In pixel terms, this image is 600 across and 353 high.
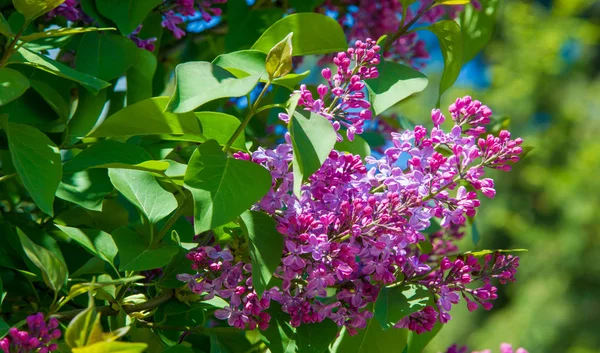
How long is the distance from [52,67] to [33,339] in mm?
231

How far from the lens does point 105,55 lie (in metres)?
0.75

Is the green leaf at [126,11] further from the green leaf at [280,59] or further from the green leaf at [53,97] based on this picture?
the green leaf at [280,59]

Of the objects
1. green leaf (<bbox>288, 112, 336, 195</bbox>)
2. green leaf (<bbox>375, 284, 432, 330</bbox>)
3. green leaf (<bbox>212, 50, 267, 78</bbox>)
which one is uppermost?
green leaf (<bbox>212, 50, 267, 78</bbox>)

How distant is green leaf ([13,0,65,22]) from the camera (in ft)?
1.93

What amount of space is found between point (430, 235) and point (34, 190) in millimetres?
564

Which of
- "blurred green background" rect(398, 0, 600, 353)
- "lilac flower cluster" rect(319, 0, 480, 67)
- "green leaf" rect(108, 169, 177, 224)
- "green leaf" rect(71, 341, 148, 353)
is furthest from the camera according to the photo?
"blurred green background" rect(398, 0, 600, 353)

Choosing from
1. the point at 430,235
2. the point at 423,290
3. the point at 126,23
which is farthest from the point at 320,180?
the point at 430,235

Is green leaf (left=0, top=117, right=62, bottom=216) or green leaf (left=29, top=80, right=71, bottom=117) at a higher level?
green leaf (left=0, top=117, right=62, bottom=216)

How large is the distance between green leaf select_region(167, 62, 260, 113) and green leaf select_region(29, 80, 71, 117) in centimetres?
26

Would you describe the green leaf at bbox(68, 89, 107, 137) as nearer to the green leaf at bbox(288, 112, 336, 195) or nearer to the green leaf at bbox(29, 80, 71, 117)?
the green leaf at bbox(29, 80, 71, 117)

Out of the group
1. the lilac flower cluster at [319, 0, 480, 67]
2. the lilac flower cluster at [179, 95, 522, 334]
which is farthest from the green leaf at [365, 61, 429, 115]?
the lilac flower cluster at [319, 0, 480, 67]

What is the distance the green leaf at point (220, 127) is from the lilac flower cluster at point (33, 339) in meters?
0.18

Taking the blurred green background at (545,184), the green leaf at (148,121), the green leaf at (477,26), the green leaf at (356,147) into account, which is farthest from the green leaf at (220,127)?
the blurred green background at (545,184)

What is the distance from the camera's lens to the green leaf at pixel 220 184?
51cm
